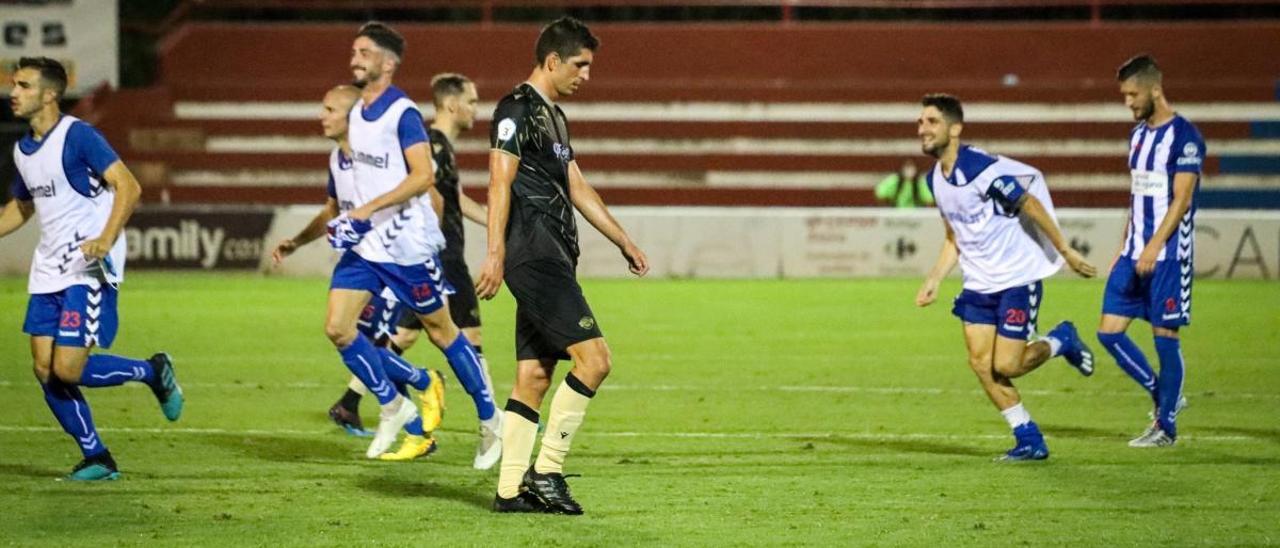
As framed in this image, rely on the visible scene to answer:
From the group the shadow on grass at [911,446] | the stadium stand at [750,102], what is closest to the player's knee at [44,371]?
the shadow on grass at [911,446]

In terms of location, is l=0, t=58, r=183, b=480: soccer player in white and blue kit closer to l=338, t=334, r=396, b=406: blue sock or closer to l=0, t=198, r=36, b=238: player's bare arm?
l=0, t=198, r=36, b=238: player's bare arm

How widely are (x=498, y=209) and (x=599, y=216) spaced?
47 cm

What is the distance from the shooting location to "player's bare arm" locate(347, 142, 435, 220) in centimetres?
859

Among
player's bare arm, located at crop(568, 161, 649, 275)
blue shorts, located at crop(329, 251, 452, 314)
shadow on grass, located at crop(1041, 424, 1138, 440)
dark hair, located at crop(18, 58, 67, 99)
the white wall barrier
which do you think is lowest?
the white wall barrier

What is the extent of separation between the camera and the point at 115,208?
813 cm

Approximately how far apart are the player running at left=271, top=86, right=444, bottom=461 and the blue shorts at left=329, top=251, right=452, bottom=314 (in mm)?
127

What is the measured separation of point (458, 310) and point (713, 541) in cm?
410

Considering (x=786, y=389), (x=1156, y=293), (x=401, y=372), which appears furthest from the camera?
(x=786, y=389)

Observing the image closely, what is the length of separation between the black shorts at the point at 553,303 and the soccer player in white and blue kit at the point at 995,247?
8.97 feet

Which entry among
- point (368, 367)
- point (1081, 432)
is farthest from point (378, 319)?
point (1081, 432)

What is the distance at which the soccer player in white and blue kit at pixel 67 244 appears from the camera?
822 cm

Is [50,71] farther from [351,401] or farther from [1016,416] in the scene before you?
[1016,416]

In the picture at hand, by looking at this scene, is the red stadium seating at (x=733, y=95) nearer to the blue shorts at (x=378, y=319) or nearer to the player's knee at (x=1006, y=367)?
→ the blue shorts at (x=378, y=319)

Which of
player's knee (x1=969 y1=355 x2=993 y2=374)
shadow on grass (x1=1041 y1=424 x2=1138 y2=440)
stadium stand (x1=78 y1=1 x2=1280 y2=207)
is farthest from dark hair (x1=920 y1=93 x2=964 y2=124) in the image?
stadium stand (x1=78 y1=1 x2=1280 y2=207)
